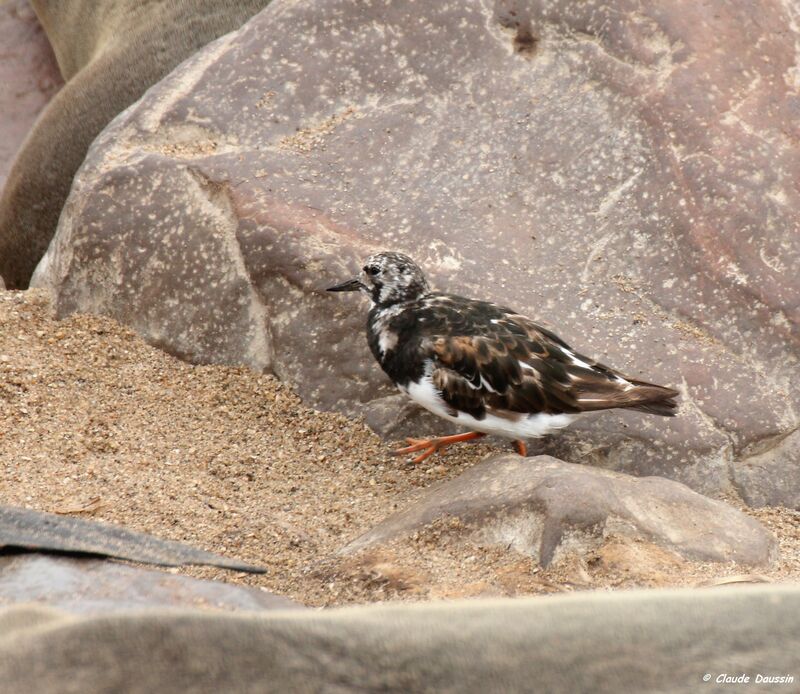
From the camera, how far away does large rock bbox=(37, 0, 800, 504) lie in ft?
15.7

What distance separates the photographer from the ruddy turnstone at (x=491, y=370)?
4387 mm

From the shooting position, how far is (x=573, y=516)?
12.0 ft

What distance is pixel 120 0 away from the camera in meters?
7.75

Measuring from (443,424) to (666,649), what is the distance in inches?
133

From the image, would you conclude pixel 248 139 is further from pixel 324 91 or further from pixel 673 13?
pixel 673 13

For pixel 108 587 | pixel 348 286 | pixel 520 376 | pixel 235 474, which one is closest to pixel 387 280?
pixel 348 286

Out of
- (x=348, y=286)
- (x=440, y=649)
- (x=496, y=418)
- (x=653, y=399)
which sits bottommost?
(x=496, y=418)

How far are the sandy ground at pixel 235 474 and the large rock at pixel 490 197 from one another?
7.0 inches

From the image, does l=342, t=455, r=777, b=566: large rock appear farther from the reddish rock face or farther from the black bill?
the reddish rock face

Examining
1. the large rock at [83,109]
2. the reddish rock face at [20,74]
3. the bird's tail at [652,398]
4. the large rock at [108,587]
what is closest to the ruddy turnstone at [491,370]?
the bird's tail at [652,398]

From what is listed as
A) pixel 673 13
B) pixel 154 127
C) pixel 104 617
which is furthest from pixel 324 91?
pixel 104 617

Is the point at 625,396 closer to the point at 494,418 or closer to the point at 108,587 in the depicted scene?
the point at 494,418

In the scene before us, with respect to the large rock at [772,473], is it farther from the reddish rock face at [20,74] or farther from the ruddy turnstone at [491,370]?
the reddish rock face at [20,74]

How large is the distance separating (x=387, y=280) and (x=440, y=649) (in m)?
3.18
